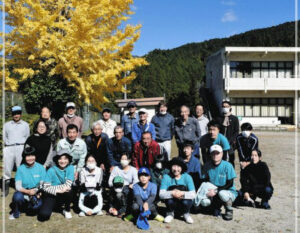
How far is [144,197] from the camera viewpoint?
4602 millimetres

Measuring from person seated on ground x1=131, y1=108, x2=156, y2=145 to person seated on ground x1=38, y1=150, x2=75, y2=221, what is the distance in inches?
56.9

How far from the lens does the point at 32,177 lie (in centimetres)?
479

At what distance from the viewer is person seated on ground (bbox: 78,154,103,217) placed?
15.4ft

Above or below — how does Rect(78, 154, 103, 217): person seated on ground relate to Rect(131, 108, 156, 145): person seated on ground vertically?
below

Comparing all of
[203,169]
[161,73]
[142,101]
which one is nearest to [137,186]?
[203,169]

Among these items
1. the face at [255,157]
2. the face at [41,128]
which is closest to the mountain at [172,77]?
the face at [255,157]

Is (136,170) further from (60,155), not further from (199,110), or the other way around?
(199,110)

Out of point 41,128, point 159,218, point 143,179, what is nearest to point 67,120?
point 41,128

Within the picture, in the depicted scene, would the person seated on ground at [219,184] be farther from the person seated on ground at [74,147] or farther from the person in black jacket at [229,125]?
the person seated on ground at [74,147]

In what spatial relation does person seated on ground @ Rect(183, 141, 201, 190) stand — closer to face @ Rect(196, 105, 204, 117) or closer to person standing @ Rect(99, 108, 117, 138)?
face @ Rect(196, 105, 204, 117)

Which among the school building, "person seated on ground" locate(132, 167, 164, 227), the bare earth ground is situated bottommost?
the bare earth ground

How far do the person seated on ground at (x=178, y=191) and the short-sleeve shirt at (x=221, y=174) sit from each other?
43cm

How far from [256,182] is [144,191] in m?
2.07

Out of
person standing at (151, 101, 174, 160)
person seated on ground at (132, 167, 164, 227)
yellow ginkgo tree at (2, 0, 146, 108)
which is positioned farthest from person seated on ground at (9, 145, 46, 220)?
yellow ginkgo tree at (2, 0, 146, 108)
